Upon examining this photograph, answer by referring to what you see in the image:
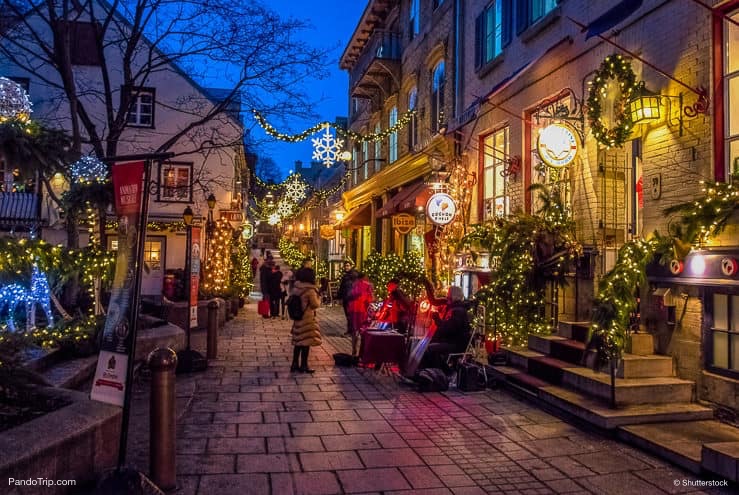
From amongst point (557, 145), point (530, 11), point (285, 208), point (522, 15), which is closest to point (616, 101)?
point (557, 145)

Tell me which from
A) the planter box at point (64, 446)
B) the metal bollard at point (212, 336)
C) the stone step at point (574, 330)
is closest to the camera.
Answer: the planter box at point (64, 446)

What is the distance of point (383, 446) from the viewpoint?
6301mm

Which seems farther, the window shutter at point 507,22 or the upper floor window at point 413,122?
the upper floor window at point 413,122

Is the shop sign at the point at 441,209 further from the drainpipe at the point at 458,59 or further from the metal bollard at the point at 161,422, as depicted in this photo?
the metal bollard at the point at 161,422

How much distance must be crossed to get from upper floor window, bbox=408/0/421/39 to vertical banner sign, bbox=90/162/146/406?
16.5 m

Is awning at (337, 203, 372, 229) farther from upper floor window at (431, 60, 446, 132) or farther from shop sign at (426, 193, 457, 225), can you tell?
shop sign at (426, 193, 457, 225)

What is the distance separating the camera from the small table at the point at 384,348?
10.0 m

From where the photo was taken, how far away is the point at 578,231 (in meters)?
10.2

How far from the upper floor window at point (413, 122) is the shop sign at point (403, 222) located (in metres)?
2.95

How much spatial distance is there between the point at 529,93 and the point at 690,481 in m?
8.33

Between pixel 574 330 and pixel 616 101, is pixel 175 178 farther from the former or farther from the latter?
pixel 616 101

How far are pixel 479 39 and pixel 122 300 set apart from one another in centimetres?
1191

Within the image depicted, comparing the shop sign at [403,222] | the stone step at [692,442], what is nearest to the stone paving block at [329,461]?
the stone step at [692,442]

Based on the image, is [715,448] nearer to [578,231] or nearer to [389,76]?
[578,231]
